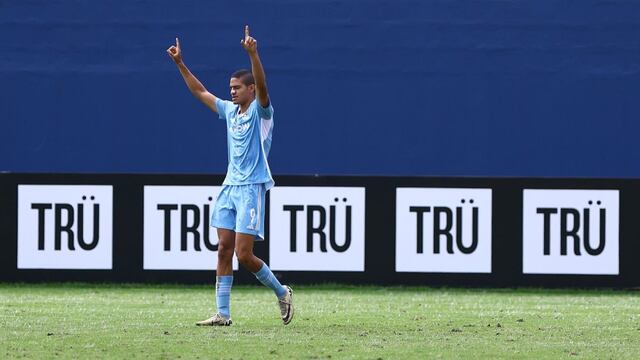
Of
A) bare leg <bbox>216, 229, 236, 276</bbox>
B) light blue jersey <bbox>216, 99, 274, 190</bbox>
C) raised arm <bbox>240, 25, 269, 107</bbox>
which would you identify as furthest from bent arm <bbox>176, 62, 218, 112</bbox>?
bare leg <bbox>216, 229, 236, 276</bbox>

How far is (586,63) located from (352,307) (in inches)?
208

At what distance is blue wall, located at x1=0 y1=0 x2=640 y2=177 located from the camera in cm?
1534

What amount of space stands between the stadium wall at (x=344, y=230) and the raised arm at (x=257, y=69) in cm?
479

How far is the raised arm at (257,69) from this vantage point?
8.86m

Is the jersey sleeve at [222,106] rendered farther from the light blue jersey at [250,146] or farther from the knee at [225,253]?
the knee at [225,253]

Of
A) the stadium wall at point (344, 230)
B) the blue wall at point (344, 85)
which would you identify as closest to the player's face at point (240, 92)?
the stadium wall at point (344, 230)

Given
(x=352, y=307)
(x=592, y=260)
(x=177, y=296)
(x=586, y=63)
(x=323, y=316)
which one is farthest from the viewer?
(x=586, y=63)

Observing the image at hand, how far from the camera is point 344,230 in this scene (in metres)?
13.9

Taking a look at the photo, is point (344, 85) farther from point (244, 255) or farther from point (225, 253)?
point (244, 255)

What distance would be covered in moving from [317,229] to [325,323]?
4.00 metres

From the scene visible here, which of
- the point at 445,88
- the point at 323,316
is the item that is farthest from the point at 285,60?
the point at 323,316

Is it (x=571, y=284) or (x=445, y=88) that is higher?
(x=445, y=88)

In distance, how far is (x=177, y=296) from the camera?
12789 mm

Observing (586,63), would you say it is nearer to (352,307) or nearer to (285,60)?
(285,60)
